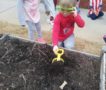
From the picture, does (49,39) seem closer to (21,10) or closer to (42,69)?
(21,10)

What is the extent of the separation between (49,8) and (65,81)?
194 cm

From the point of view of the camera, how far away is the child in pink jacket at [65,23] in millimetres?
2757

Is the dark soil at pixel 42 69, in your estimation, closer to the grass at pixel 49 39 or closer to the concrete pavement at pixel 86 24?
the grass at pixel 49 39

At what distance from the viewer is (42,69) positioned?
8.05 ft

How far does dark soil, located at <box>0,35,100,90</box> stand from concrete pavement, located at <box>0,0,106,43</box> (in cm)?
186

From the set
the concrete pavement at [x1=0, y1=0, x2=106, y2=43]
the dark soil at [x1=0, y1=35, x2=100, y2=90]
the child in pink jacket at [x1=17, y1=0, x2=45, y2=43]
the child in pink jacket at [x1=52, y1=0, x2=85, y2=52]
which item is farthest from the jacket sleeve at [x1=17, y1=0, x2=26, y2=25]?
the concrete pavement at [x1=0, y1=0, x2=106, y2=43]

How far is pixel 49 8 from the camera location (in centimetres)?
400

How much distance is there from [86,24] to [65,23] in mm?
1883

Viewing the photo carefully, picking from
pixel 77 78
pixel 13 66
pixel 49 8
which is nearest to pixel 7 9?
pixel 49 8

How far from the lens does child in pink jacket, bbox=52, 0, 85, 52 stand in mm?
2757

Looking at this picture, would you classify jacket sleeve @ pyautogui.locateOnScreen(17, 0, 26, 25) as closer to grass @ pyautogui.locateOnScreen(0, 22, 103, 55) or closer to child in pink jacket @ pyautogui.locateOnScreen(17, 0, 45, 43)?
child in pink jacket @ pyautogui.locateOnScreen(17, 0, 45, 43)

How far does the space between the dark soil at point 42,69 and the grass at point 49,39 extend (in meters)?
1.41

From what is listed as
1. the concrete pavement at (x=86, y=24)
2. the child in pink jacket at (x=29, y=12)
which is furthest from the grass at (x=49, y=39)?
the child in pink jacket at (x=29, y=12)

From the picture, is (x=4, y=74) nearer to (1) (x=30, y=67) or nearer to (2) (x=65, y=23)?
(1) (x=30, y=67)
